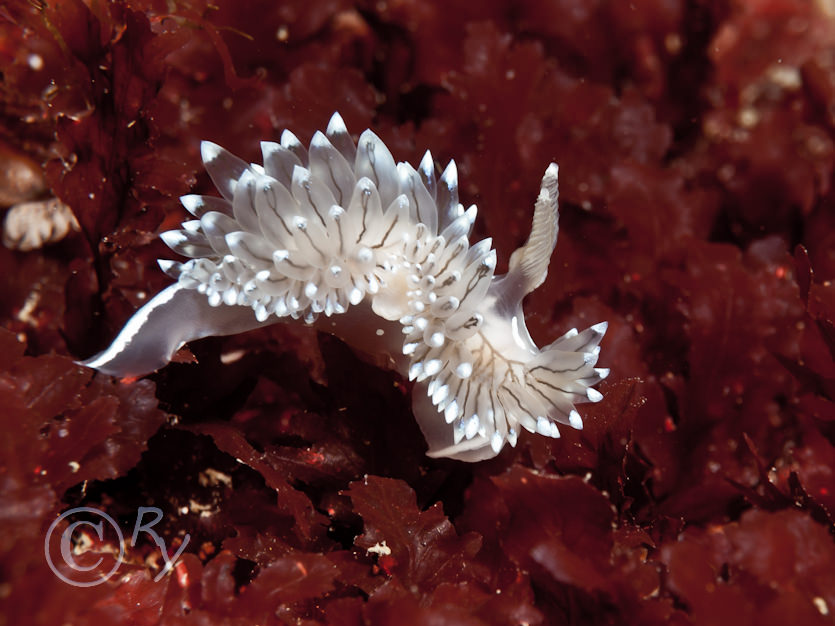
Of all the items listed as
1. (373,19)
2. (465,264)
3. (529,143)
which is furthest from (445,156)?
(373,19)

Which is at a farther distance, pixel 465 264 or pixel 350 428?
pixel 350 428

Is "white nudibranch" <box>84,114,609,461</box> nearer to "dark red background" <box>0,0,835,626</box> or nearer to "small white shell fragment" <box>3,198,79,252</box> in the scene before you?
"dark red background" <box>0,0,835,626</box>

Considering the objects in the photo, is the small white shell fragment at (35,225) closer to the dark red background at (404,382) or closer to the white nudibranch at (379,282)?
the dark red background at (404,382)

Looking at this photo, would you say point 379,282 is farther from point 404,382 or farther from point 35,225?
point 35,225

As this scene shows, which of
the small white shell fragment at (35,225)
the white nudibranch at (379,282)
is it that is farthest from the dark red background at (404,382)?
the white nudibranch at (379,282)

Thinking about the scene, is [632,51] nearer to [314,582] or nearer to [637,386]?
[637,386]

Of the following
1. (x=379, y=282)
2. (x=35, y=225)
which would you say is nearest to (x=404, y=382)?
(x=379, y=282)

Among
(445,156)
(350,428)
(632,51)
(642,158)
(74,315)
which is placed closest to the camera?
(350,428)
